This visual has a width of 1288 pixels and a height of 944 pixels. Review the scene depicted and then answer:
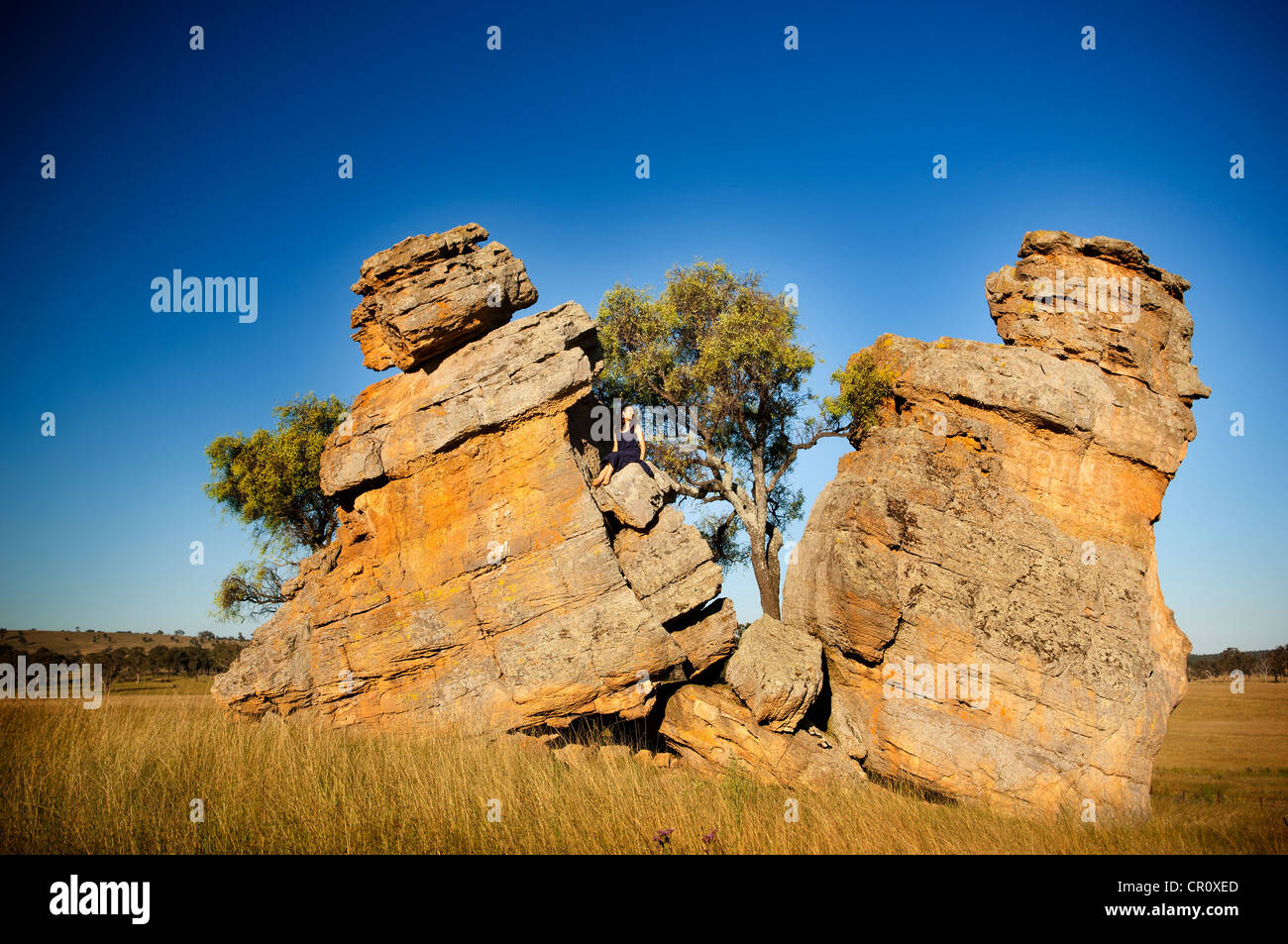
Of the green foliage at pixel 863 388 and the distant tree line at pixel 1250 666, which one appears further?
the distant tree line at pixel 1250 666

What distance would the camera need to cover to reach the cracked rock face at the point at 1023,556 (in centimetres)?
1298

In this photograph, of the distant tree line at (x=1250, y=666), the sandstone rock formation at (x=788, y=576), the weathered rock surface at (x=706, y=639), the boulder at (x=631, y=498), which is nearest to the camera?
the sandstone rock formation at (x=788, y=576)

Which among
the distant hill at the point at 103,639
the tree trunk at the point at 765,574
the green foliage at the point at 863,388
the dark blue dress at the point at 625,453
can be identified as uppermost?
the green foliage at the point at 863,388

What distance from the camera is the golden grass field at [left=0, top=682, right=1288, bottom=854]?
8.26m

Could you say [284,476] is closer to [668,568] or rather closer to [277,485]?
[277,485]

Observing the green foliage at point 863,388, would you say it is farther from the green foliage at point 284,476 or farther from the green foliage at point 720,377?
the green foliage at point 284,476

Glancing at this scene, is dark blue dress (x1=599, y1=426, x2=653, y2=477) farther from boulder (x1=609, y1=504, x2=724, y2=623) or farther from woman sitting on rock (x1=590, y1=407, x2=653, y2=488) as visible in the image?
boulder (x1=609, y1=504, x2=724, y2=623)

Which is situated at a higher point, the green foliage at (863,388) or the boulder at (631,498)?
the green foliage at (863,388)

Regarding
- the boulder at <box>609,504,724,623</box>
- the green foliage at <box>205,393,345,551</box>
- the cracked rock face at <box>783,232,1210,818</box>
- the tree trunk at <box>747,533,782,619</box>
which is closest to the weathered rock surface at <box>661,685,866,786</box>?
the cracked rock face at <box>783,232,1210,818</box>

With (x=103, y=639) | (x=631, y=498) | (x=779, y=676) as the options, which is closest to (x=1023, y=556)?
(x=779, y=676)

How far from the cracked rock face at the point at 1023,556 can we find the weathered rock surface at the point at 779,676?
102 cm

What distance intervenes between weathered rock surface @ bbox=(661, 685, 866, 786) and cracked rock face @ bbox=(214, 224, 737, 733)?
841 mm

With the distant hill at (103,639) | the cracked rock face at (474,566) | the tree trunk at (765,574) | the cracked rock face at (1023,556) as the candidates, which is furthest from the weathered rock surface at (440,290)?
the distant hill at (103,639)

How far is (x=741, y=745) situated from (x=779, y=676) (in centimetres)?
153
